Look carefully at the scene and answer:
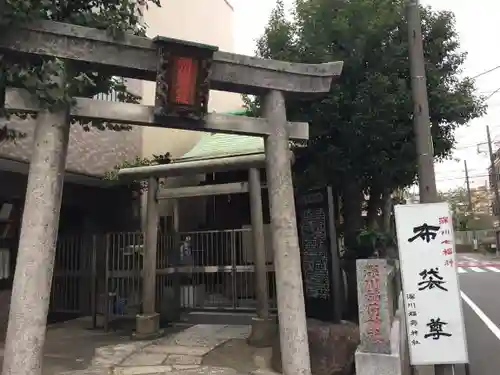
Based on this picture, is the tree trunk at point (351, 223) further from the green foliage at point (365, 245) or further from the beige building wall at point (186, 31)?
the beige building wall at point (186, 31)

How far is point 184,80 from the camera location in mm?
5238

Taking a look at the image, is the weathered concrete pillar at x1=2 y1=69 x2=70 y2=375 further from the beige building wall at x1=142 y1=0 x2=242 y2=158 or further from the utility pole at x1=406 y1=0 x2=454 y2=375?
the beige building wall at x1=142 y1=0 x2=242 y2=158

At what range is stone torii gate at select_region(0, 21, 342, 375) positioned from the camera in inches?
179

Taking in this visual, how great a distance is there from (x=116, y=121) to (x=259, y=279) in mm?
4484

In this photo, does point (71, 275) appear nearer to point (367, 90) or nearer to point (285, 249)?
point (285, 249)

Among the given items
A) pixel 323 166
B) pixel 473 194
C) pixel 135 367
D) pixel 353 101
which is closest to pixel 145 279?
pixel 135 367

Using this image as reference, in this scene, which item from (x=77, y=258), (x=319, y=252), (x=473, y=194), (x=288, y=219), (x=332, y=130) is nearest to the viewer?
(x=288, y=219)

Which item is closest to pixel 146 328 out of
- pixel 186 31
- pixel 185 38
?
pixel 185 38

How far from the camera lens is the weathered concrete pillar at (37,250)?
→ 4477 mm

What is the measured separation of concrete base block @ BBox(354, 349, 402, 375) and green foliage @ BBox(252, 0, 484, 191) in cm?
362

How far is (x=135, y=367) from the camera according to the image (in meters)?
6.73

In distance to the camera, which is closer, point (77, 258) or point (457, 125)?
point (457, 125)

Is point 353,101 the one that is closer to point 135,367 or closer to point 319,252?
point 319,252

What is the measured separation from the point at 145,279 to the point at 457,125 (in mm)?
6617
